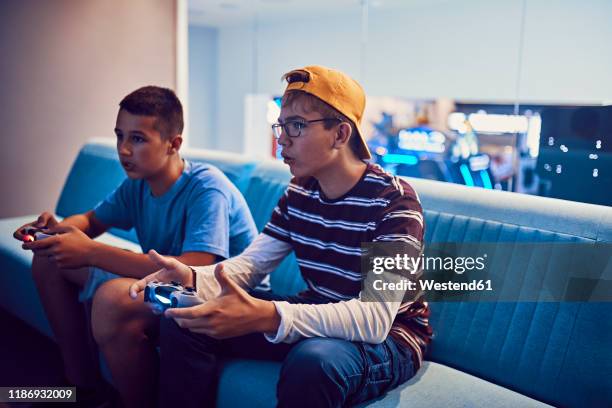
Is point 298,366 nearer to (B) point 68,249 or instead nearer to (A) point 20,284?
(B) point 68,249

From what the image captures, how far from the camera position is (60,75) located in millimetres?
3539

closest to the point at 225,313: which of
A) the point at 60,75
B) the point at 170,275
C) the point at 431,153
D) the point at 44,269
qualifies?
the point at 170,275

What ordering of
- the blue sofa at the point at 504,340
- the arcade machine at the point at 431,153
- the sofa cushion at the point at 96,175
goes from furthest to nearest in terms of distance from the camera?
the arcade machine at the point at 431,153 → the sofa cushion at the point at 96,175 → the blue sofa at the point at 504,340

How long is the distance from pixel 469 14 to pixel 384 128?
149cm

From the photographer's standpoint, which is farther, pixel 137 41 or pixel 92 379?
pixel 137 41

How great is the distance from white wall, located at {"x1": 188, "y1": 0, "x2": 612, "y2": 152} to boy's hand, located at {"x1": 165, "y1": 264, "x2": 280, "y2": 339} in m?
3.29

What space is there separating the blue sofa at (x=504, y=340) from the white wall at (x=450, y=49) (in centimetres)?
246

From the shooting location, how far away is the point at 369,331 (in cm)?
127

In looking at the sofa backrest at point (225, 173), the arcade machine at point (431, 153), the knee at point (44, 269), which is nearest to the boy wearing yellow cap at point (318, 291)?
the sofa backrest at point (225, 173)

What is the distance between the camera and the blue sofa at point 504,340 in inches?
55.4

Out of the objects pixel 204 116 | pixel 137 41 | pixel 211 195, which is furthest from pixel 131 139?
pixel 204 116

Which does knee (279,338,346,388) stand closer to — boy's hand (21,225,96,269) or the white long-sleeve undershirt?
the white long-sleeve undershirt

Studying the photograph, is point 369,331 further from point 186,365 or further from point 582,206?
point 582,206

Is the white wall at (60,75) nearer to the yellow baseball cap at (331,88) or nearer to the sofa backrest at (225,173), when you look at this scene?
the sofa backrest at (225,173)
